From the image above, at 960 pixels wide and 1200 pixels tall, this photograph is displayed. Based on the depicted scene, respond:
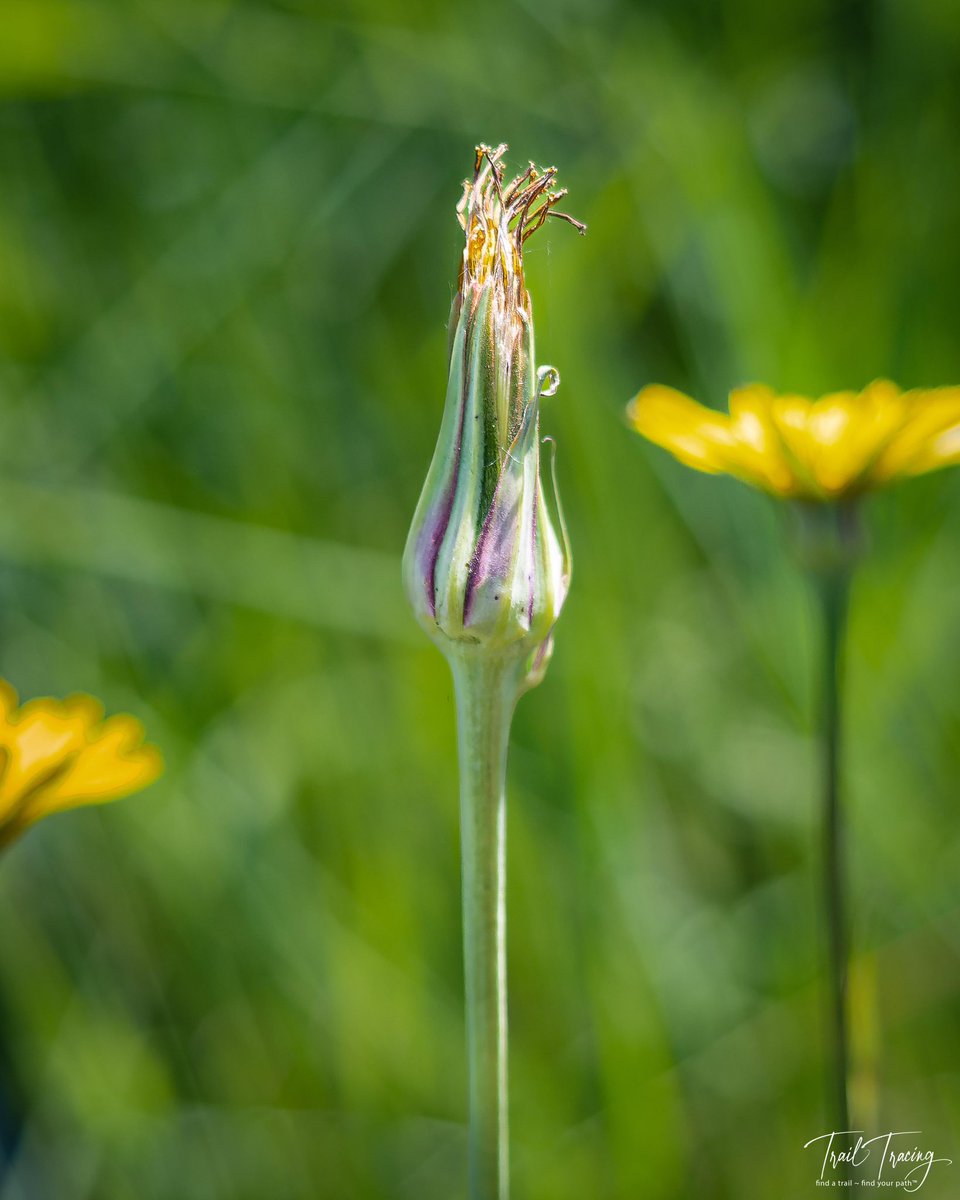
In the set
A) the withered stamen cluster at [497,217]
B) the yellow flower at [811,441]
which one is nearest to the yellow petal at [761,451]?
the yellow flower at [811,441]

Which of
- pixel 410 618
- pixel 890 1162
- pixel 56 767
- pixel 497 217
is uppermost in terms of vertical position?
pixel 410 618

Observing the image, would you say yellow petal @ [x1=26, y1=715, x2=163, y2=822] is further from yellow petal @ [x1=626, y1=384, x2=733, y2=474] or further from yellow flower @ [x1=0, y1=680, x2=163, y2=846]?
yellow petal @ [x1=626, y1=384, x2=733, y2=474]

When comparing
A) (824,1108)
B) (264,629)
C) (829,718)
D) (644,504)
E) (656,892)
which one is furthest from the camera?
(644,504)

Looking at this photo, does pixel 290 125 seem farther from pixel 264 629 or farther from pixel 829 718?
pixel 829 718

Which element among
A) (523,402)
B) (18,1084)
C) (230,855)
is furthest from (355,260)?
(523,402)

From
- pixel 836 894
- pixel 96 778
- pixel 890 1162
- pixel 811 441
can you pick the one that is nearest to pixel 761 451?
pixel 811 441

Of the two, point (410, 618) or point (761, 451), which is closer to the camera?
point (761, 451)

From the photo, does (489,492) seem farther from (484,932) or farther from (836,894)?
(836,894)

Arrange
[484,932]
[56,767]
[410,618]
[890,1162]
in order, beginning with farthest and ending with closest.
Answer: [410,618], [890,1162], [56,767], [484,932]
